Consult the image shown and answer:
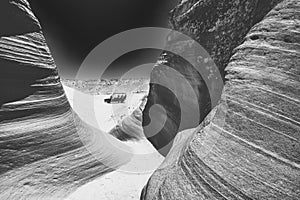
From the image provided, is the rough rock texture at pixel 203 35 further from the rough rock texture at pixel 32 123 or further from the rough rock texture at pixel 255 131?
the rough rock texture at pixel 32 123

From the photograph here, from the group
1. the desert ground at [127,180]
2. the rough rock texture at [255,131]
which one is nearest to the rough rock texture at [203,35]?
the desert ground at [127,180]

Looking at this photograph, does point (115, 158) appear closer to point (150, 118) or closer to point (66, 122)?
point (66, 122)

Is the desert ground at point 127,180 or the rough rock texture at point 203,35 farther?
the rough rock texture at point 203,35

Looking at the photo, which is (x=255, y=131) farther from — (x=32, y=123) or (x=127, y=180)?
A: (x=32, y=123)

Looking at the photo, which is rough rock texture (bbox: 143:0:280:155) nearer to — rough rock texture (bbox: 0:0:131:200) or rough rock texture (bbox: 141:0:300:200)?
rough rock texture (bbox: 141:0:300:200)

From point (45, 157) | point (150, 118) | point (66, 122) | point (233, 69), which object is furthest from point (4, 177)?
point (150, 118)

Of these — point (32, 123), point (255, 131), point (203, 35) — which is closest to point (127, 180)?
point (32, 123)

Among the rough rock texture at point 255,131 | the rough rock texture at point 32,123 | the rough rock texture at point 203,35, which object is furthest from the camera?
the rough rock texture at point 203,35
